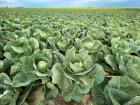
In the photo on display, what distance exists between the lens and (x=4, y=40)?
7.48 feet

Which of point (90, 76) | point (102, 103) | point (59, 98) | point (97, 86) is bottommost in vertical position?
point (59, 98)

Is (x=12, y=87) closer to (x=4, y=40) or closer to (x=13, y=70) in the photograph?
(x=13, y=70)

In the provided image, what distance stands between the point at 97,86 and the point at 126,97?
42 cm

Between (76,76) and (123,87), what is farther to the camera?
(76,76)

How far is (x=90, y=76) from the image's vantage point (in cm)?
146

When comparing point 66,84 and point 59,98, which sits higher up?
point 66,84

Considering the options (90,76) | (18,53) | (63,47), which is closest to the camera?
(90,76)

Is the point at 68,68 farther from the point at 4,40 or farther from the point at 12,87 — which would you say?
the point at 4,40

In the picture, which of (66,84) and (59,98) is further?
(59,98)

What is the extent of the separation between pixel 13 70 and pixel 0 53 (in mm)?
767

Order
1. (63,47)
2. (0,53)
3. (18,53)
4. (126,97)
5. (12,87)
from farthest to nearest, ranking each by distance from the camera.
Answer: (63,47) → (0,53) → (18,53) → (12,87) → (126,97)

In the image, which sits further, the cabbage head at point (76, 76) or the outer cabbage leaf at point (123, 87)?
the cabbage head at point (76, 76)

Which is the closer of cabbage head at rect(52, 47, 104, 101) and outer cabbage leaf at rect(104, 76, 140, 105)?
outer cabbage leaf at rect(104, 76, 140, 105)

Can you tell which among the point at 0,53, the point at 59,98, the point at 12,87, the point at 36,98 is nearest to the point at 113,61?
the point at 59,98
